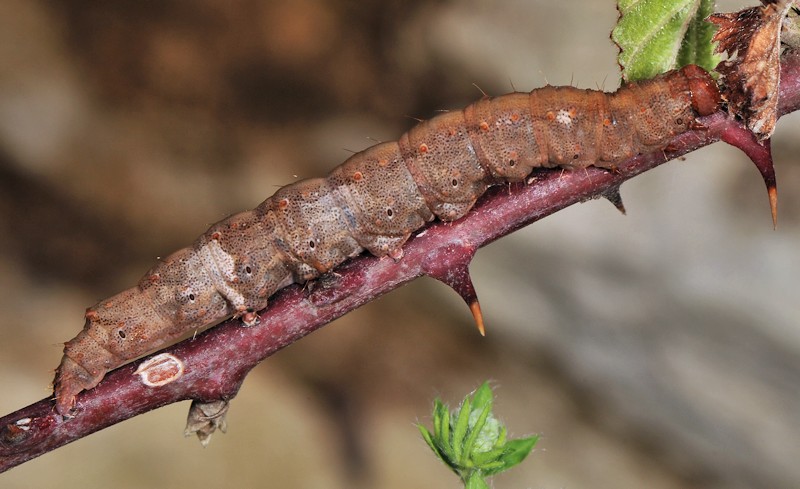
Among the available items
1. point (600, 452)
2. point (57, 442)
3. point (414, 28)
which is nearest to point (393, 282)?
point (57, 442)

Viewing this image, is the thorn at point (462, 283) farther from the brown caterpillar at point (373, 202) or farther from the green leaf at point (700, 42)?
the green leaf at point (700, 42)

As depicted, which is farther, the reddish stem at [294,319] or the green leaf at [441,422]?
the reddish stem at [294,319]

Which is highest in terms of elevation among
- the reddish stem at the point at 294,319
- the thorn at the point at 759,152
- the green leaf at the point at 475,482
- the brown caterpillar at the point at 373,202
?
the brown caterpillar at the point at 373,202

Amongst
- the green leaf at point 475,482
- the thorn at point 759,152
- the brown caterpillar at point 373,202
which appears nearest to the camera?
the green leaf at point 475,482

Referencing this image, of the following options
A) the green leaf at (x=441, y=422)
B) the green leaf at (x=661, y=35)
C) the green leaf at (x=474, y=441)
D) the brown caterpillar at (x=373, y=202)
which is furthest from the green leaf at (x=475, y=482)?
the green leaf at (x=661, y=35)

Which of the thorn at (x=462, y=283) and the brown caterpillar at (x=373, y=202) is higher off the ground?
the brown caterpillar at (x=373, y=202)

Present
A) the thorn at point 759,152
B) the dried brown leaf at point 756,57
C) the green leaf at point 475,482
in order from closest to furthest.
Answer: the green leaf at point 475,482
the dried brown leaf at point 756,57
the thorn at point 759,152

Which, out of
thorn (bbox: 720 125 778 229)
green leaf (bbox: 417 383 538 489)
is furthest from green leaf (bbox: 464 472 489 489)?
thorn (bbox: 720 125 778 229)
